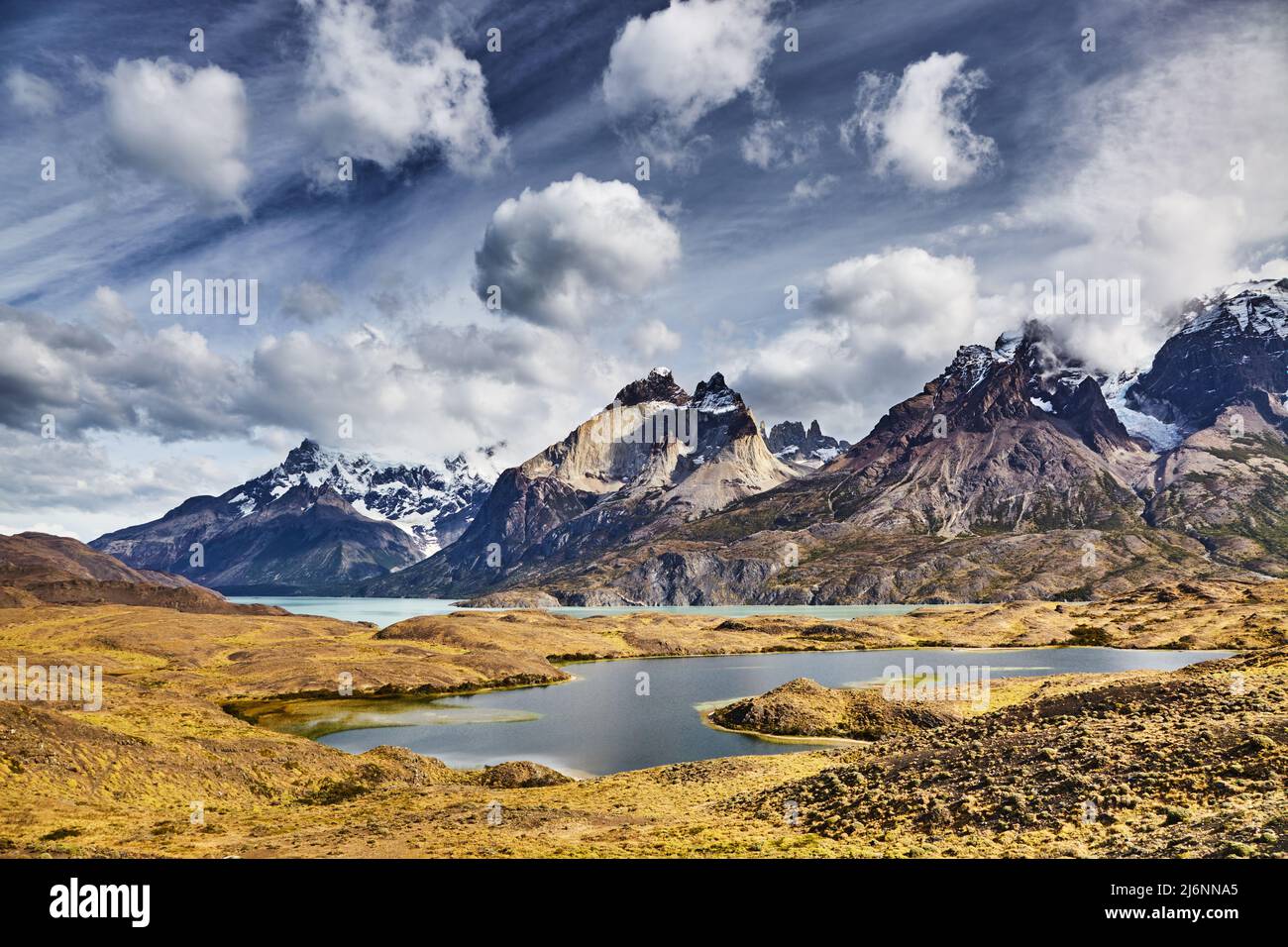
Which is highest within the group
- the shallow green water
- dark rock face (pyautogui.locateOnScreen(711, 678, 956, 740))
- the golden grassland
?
the golden grassland

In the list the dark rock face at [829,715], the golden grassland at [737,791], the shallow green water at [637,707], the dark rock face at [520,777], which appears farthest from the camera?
the dark rock face at [829,715]

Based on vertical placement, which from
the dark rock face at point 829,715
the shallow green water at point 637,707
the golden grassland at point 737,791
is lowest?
the shallow green water at point 637,707

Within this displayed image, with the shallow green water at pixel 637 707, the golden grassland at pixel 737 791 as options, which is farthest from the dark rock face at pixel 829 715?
the golden grassland at pixel 737 791

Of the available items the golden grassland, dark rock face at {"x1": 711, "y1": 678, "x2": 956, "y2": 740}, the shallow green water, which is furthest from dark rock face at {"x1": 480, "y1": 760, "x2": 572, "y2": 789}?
dark rock face at {"x1": 711, "y1": 678, "x2": 956, "y2": 740}

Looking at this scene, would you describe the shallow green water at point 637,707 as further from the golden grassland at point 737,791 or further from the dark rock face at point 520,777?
the golden grassland at point 737,791

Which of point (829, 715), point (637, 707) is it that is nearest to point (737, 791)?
point (829, 715)

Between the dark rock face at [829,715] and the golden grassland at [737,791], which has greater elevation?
the golden grassland at [737,791]

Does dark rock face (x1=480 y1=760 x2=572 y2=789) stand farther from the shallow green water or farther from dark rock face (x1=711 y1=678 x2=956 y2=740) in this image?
dark rock face (x1=711 y1=678 x2=956 y2=740)

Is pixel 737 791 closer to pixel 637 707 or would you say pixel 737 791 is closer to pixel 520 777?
pixel 520 777

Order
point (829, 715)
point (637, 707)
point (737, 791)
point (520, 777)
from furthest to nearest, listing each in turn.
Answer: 1. point (637, 707)
2. point (829, 715)
3. point (520, 777)
4. point (737, 791)

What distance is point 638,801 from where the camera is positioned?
50531mm
